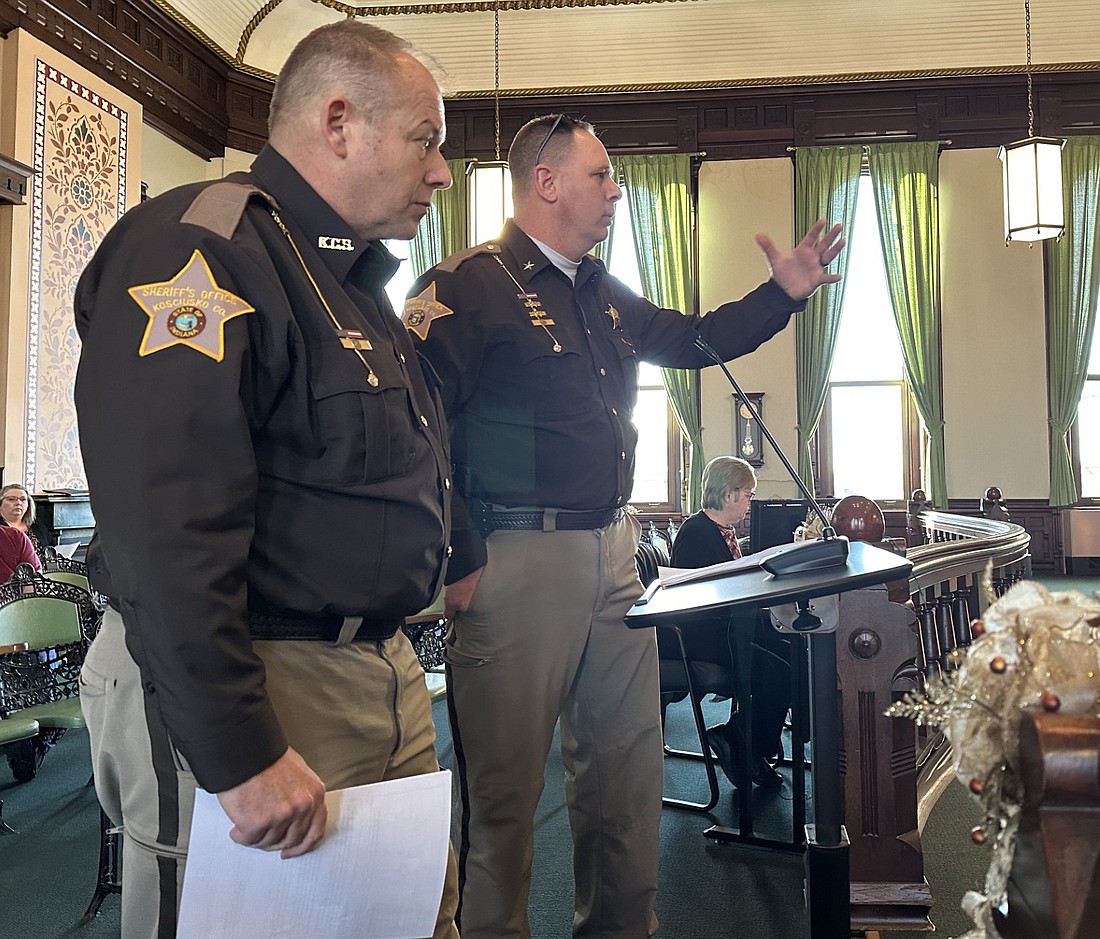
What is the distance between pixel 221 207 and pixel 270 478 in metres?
0.32

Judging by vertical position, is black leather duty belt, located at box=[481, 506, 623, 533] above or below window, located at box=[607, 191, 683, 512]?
below

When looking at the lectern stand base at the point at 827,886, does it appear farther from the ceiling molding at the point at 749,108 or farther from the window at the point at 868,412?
the ceiling molding at the point at 749,108

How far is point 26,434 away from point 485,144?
502 centimetres

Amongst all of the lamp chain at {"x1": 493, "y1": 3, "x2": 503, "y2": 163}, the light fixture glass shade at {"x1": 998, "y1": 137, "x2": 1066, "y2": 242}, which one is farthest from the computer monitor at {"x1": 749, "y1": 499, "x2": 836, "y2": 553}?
the lamp chain at {"x1": 493, "y1": 3, "x2": 503, "y2": 163}

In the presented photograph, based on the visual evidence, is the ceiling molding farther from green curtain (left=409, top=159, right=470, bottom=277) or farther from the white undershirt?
the white undershirt

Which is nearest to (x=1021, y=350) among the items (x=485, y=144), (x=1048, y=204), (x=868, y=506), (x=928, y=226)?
(x=928, y=226)

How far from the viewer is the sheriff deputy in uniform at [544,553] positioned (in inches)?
75.1

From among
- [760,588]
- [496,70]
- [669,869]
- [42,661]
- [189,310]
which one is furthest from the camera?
[496,70]

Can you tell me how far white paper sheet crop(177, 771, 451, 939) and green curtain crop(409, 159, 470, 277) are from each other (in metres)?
8.75

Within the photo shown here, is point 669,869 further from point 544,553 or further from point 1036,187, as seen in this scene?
point 1036,187

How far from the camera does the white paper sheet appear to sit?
3.46 feet

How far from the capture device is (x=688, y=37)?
Result: 9211mm

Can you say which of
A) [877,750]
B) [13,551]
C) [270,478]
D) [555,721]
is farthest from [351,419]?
[13,551]

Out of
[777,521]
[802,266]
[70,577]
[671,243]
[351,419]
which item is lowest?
[70,577]
